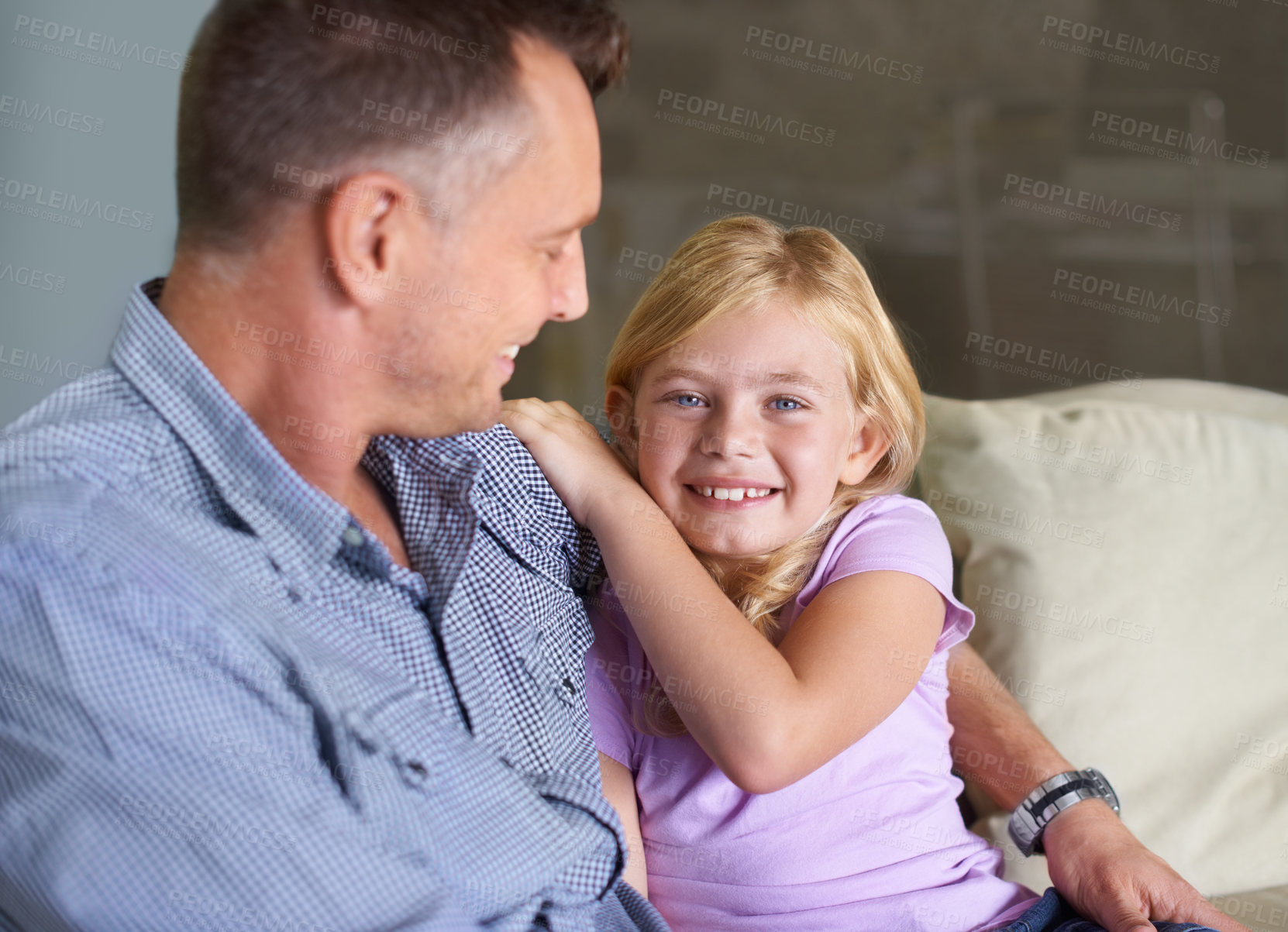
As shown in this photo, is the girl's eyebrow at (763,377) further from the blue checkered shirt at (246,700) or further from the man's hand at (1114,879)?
the man's hand at (1114,879)

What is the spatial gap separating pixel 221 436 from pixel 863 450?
76cm

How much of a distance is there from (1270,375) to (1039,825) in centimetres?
171

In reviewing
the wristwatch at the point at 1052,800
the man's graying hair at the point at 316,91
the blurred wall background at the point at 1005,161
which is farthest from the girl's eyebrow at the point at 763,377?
the blurred wall background at the point at 1005,161

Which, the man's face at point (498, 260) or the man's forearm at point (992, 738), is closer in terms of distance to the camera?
the man's face at point (498, 260)

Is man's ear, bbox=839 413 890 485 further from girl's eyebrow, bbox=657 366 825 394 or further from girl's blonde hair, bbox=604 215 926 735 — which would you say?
girl's eyebrow, bbox=657 366 825 394

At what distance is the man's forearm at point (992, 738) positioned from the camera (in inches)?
51.4

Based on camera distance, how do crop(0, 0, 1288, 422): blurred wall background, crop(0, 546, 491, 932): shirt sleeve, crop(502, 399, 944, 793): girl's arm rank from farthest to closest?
crop(0, 0, 1288, 422): blurred wall background
crop(502, 399, 944, 793): girl's arm
crop(0, 546, 491, 932): shirt sleeve

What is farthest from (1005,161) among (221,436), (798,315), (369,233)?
(221,436)

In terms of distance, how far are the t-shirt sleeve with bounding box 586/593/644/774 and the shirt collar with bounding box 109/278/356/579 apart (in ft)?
1.39

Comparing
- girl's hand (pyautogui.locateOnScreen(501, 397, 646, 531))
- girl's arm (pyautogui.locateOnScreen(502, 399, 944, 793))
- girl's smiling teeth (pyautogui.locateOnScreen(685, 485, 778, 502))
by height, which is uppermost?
girl's hand (pyautogui.locateOnScreen(501, 397, 646, 531))

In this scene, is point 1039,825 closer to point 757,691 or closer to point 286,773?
point 757,691

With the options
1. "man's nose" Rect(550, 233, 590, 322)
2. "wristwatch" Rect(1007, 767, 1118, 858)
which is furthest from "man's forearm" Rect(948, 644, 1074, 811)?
"man's nose" Rect(550, 233, 590, 322)

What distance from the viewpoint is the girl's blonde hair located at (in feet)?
3.99

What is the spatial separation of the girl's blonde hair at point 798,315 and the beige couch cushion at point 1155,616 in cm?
24
